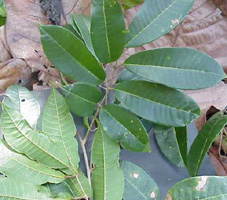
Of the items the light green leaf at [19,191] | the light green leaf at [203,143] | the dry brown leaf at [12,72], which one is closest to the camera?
the light green leaf at [19,191]

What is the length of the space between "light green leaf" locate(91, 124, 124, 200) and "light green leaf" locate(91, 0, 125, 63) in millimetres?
166

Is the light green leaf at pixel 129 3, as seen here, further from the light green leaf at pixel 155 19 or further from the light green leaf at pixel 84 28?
the light green leaf at pixel 155 19

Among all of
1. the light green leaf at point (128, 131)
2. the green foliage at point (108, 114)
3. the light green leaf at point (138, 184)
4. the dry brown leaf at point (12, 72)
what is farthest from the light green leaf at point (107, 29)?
the dry brown leaf at point (12, 72)

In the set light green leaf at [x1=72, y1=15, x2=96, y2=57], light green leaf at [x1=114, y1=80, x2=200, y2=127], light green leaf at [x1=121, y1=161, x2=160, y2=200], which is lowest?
light green leaf at [x1=121, y1=161, x2=160, y2=200]

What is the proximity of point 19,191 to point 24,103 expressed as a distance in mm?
221

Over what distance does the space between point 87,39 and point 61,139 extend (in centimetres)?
25

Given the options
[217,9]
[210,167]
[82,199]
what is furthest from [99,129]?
[217,9]

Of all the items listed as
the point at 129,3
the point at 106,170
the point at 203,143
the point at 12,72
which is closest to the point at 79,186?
the point at 106,170

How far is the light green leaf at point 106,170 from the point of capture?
2.47 ft

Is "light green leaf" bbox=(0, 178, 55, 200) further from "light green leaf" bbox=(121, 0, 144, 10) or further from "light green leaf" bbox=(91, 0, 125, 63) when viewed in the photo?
"light green leaf" bbox=(121, 0, 144, 10)

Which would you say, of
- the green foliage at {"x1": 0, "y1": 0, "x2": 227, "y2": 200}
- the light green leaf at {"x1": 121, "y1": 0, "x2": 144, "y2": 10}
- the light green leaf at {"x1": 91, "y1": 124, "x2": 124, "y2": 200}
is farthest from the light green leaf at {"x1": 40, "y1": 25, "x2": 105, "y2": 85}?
the light green leaf at {"x1": 121, "y1": 0, "x2": 144, "y2": 10}

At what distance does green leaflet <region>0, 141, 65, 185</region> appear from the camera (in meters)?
0.76

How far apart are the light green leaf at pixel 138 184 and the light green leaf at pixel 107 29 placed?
0.25m

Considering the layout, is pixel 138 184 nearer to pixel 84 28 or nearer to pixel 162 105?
pixel 162 105
